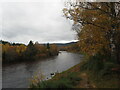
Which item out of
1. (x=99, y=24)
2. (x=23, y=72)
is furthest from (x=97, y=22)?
(x=23, y=72)

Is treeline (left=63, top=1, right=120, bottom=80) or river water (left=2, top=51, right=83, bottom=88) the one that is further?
river water (left=2, top=51, right=83, bottom=88)

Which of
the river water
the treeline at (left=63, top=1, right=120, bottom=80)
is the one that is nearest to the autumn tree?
the treeline at (left=63, top=1, right=120, bottom=80)

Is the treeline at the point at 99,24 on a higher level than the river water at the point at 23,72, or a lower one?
higher

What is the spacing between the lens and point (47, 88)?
5633mm

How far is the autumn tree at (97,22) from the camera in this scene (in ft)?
22.2

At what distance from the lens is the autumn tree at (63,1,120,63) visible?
22.2ft

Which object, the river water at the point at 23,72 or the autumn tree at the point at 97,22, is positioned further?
the river water at the point at 23,72

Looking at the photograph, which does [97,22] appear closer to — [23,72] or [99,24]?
[99,24]

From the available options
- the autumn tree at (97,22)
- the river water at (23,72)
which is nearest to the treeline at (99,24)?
the autumn tree at (97,22)

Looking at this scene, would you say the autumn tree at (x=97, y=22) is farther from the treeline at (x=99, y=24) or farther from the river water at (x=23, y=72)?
the river water at (x=23, y=72)

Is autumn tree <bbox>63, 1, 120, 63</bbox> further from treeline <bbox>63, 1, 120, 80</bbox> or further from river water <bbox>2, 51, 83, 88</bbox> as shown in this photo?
river water <bbox>2, 51, 83, 88</bbox>

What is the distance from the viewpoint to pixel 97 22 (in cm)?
705

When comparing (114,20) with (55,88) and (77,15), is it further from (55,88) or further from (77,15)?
(55,88)

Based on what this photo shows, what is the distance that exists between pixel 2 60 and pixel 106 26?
33909mm
